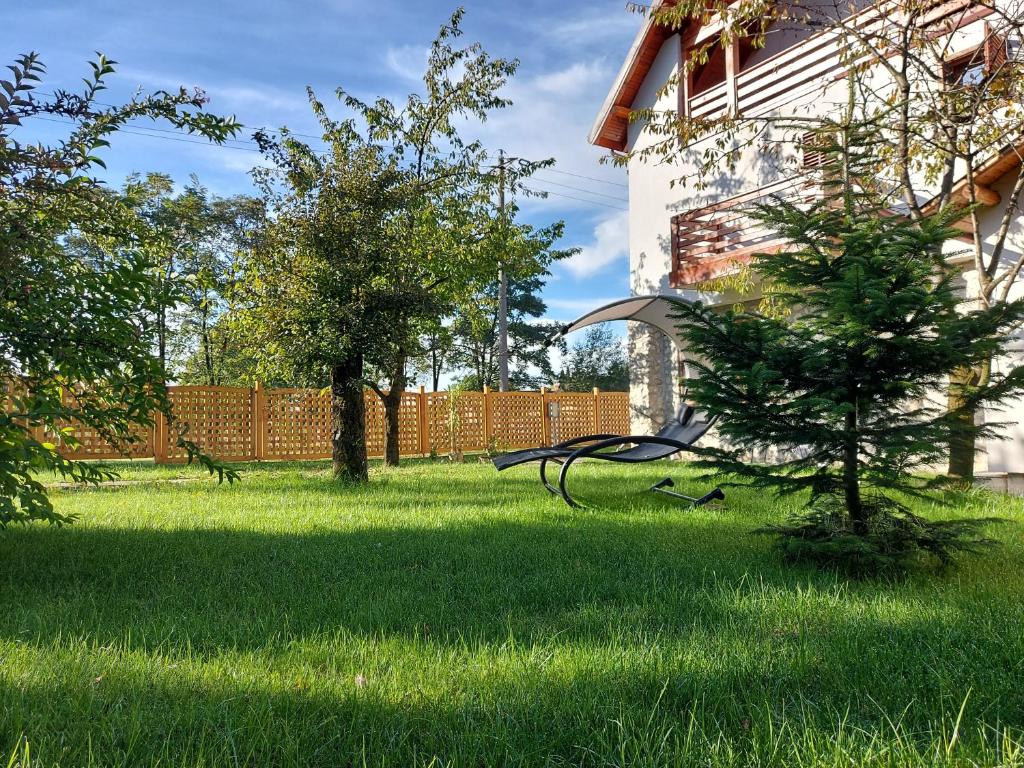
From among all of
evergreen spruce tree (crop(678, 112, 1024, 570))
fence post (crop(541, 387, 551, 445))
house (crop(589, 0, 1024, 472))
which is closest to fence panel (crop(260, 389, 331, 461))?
fence post (crop(541, 387, 551, 445))

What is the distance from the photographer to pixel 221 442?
12836mm

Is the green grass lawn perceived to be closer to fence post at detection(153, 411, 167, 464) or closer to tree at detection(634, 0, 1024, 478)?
tree at detection(634, 0, 1024, 478)

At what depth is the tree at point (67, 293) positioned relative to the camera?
9.51 feet

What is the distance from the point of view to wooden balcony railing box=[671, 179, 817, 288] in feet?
33.8

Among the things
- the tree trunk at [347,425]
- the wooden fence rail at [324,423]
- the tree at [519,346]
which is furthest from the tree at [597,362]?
the tree trunk at [347,425]

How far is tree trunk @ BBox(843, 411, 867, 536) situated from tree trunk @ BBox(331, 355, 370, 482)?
5.84 m

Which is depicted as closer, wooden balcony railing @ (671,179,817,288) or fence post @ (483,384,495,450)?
wooden balcony railing @ (671,179,817,288)

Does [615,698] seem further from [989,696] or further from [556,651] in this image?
[989,696]

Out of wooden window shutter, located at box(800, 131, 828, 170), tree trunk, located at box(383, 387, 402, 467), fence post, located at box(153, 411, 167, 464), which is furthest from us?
fence post, located at box(153, 411, 167, 464)

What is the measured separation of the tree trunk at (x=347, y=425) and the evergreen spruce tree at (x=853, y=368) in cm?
548

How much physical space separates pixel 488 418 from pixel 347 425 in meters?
8.48

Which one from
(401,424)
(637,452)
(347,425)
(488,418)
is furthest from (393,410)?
(637,452)

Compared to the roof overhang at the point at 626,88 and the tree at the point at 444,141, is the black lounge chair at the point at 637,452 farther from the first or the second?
the roof overhang at the point at 626,88

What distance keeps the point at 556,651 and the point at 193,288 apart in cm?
299
